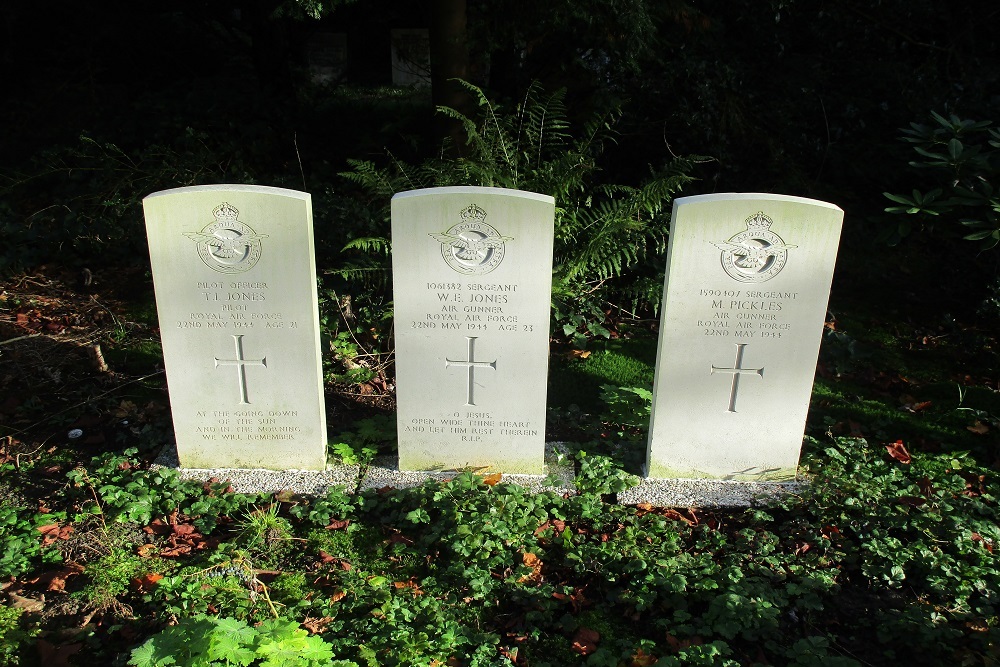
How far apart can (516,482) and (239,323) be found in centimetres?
178

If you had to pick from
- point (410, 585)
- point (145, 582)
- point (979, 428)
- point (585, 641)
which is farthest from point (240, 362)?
point (979, 428)

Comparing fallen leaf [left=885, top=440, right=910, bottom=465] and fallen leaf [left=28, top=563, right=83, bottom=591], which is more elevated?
fallen leaf [left=885, top=440, right=910, bottom=465]

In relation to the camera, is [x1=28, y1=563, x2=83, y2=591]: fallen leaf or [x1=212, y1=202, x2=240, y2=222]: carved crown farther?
[x1=212, y1=202, x2=240, y2=222]: carved crown

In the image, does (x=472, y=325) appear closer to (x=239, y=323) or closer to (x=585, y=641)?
(x=239, y=323)

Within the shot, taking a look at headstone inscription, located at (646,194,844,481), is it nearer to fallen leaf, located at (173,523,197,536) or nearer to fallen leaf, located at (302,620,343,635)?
fallen leaf, located at (302,620,343,635)

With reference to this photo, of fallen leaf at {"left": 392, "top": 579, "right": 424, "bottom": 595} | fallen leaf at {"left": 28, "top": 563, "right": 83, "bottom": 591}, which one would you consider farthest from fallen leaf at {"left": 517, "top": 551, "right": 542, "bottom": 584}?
fallen leaf at {"left": 28, "top": 563, "right": 83, "bottom": 591}

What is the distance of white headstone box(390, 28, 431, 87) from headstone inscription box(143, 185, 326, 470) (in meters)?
7.53

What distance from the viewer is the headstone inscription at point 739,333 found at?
3.89 meters

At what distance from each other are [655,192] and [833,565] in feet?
9.41

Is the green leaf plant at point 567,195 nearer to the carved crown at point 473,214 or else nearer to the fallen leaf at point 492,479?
the carved crown at point 473,214

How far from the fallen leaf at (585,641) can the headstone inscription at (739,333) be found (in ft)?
4.25

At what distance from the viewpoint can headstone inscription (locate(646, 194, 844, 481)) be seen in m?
3.89

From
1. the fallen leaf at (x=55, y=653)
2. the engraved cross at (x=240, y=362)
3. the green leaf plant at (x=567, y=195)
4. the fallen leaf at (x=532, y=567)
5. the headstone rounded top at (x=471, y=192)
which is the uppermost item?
the headstone rounded top at (x=471, y=192)

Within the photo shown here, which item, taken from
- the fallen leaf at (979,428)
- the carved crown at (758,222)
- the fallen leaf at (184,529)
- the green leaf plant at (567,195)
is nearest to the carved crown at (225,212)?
the green leaf plant at (567,195)
